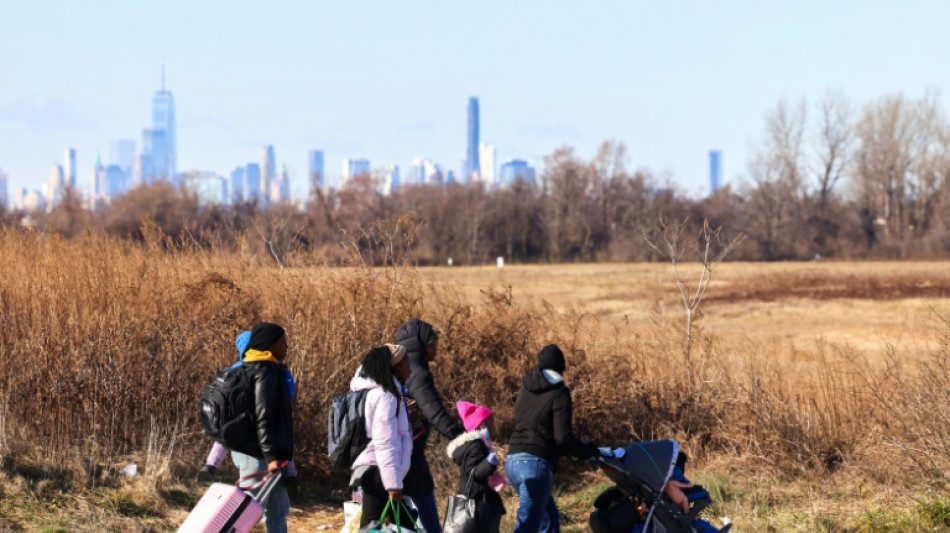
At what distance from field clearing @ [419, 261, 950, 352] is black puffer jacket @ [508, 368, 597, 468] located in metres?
5.87

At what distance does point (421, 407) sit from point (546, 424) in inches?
32.8

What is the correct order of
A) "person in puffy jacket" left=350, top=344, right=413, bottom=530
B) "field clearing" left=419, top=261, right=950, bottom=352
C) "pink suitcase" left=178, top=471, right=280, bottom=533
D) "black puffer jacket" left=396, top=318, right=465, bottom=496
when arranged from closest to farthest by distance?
"pink suitcase" left=178, top=471, right=280, bottom=533 < "person in puffy jacket" left=350, top=344, right=413, bottom=530 < "black puffer jacket" left=396, top=318, right=465, bottom=496 < "field clearing" left=419, top=261, right=950, bottom=352

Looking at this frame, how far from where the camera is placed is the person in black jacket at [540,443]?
637 cm

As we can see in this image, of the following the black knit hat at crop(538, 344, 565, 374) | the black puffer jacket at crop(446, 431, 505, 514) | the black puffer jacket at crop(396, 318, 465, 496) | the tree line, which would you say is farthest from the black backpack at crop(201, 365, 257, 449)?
the tree line

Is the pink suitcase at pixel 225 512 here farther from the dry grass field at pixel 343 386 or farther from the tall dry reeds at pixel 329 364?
the tall dry reeds at pixel 329 364

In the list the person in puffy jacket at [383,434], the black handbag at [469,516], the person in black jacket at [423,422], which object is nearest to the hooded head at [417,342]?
the person in black jacket at [423,422]

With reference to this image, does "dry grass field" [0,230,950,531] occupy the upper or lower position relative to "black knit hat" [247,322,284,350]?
lower

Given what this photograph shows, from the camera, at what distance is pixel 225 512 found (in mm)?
5574

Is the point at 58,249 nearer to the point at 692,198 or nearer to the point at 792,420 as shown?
the point at 792,420

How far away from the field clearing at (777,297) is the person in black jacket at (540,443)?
5.90 m

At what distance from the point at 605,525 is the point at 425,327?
1.72 meters

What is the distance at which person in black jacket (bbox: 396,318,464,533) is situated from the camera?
6152 millimetres

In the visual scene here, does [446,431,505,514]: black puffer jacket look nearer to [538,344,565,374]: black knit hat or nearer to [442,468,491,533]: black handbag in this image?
[442,468,491,533]: black handbag

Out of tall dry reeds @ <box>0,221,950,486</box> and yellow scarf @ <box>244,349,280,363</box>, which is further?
tall dry reeds @ <box>0,221,950,486</box>
